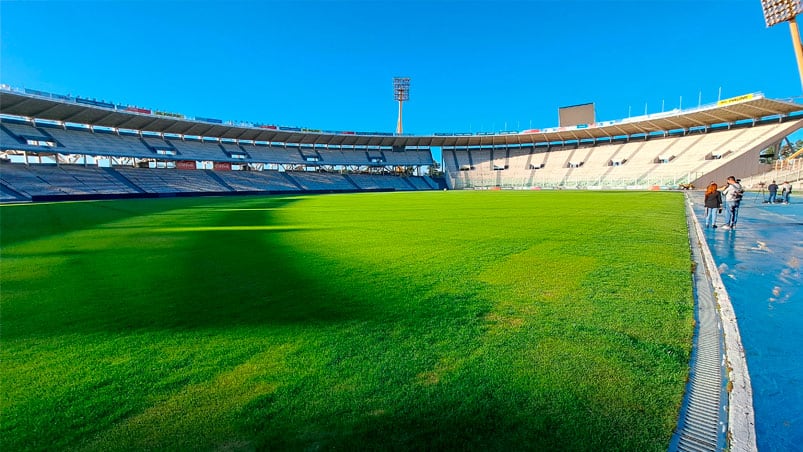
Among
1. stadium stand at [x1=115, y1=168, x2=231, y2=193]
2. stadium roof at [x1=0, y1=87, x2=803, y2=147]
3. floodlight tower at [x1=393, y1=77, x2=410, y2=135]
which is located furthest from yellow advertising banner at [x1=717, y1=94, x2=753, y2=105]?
stadium stand at [x1=115, y1=168, x2=231, y2=193]

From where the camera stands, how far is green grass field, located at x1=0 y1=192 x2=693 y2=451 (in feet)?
6.26

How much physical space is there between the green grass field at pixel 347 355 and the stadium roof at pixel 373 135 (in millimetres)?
45884

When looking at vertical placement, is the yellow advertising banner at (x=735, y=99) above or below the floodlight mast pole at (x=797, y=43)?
above

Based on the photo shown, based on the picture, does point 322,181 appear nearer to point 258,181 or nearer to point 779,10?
point 258,181

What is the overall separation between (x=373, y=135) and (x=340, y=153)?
7314 mm

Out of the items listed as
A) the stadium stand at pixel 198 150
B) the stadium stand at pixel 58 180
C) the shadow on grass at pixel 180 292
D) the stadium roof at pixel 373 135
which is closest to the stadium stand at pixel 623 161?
the stadium roof at pixel 373 135

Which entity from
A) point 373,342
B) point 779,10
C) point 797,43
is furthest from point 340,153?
point 373,342

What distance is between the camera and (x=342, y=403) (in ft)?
6.97

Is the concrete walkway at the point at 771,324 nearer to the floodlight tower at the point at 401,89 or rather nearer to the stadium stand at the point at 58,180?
the stadium stand at the point at 58,180

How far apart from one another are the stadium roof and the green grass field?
1806 inches

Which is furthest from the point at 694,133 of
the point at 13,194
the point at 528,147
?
the point at 13,194

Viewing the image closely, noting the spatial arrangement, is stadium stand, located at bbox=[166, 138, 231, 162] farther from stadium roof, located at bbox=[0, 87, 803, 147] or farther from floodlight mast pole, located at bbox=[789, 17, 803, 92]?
floodlight mast pole, located at bbox=[789, 17, 803, 92]

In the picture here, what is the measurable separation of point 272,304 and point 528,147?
7357cm

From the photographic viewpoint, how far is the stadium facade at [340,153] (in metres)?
37.7
